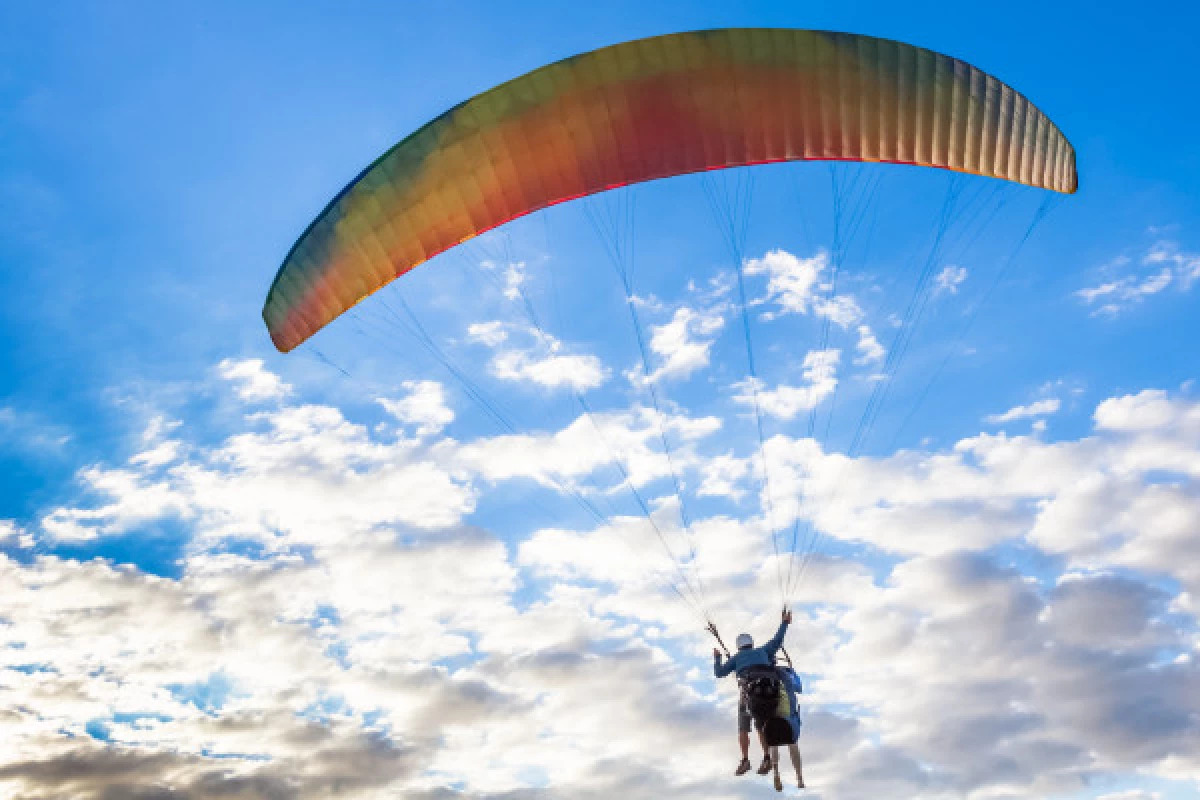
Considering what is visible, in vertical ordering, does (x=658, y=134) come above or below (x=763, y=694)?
above

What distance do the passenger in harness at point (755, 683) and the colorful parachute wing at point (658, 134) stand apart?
6088mm

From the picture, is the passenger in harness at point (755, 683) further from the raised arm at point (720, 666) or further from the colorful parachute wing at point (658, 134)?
the colorful parachute wing at point (658, 134)

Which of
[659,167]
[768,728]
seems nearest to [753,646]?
[768,728]

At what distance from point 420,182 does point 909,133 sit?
A: 6.22m

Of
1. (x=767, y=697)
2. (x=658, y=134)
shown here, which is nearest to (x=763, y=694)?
(x=767, y=697)

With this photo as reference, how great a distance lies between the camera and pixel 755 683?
13.7 m

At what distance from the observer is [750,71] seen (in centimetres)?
1402

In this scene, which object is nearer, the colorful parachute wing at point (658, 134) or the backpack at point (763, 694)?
the backpack at point (763, 694)

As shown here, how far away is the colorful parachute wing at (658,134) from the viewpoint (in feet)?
45.6

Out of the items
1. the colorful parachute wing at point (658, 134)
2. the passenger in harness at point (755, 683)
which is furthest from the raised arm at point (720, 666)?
the colorful parachute wing at point (658, 134)

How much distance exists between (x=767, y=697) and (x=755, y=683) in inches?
8.4

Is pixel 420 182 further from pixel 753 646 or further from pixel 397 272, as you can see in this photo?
pixel 753 646

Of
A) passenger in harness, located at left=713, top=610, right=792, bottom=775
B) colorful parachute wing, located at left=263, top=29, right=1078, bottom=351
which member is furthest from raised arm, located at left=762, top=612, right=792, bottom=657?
colorful parachute wing, located at left=263, top=29, right=1078, bottom=351

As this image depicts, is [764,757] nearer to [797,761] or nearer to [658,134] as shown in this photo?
[797,761]
